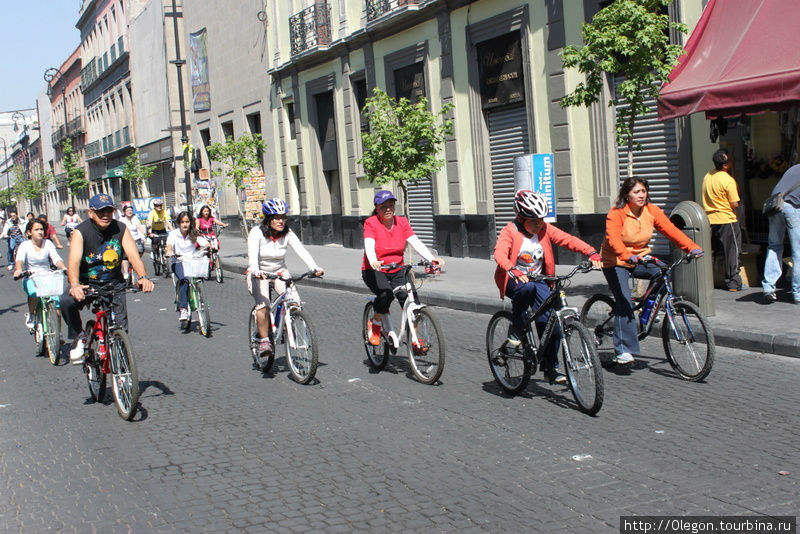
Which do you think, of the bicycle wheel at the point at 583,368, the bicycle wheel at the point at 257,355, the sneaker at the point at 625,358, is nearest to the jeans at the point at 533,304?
the bicycle wheel at the point at 583,368

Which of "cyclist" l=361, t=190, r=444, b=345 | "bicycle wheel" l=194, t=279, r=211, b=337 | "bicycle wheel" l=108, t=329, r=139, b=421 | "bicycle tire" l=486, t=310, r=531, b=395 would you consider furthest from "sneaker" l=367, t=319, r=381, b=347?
"bicycle wheel" l=194, t=279, r=211, b=337

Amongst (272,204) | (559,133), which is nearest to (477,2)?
(559,133)

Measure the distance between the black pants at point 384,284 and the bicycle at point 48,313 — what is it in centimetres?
351

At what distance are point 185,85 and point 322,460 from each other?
128 ft

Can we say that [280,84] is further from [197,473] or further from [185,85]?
[197,473]

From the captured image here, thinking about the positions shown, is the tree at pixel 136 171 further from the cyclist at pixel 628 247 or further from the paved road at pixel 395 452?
the cyclist at pixel 628 247

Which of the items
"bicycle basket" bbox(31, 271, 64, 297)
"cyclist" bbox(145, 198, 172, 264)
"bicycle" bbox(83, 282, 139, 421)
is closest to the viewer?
"bicycle" bbox(83, 282, 139, 421)

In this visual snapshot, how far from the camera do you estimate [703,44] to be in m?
12.4

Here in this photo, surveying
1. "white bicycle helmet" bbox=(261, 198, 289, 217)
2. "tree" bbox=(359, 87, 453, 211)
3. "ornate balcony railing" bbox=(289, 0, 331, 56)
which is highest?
"ornate balcony railing" bbox=(289, 0, 331, 56)

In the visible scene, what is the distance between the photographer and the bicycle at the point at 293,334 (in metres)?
8.32

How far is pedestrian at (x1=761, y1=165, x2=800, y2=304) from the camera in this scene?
10.6m

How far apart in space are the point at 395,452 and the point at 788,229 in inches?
265

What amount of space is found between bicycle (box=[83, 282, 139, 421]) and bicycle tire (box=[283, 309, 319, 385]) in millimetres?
1607

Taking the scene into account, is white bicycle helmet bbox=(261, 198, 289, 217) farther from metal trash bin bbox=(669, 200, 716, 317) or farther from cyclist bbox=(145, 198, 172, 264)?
cyclist bbox=(145, 198, 172, 264)
